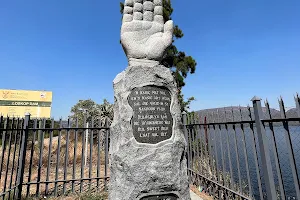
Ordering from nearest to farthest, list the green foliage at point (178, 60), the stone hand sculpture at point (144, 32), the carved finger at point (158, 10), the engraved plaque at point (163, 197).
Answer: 1. the engraved plaque at point (163, 197)
2. the stone hand sculpture at point (144, 32)
3. the carved finger at point (158, 10)
4. the green foliage at point (178, 60)

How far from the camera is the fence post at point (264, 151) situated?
2.70 meters

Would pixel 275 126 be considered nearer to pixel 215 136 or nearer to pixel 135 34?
pixel 215 136

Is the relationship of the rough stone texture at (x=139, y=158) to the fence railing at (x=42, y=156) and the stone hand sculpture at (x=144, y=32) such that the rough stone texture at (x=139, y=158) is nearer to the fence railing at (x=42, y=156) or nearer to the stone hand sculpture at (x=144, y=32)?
the stone hand sculpture at (x=144, y=32)

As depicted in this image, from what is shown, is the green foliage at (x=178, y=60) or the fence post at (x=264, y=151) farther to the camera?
the green foliage at (x=178, y=60)

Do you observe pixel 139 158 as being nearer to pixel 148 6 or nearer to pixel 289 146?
pixel 289 146

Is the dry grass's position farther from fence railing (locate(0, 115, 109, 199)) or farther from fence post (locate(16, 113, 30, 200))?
fence post (locate(16, 113, 30, 200))

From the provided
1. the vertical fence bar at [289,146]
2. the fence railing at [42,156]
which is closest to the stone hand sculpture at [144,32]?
the vertical fence bar at [289,146]

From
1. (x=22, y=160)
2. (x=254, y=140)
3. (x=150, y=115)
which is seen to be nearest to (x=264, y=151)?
(x=254, y=140)

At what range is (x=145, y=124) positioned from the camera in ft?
10.9

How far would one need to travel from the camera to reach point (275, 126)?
8.63 feet

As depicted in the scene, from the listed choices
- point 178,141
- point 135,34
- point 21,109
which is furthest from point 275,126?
point 21,109

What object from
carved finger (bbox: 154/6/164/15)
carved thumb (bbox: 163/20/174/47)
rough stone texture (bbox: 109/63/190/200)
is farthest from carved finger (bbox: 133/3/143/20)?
rough stone texture (bbox: 109/63/190/200)

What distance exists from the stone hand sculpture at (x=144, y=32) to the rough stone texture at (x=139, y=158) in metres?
0.40

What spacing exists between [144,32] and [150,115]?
1.66 m
